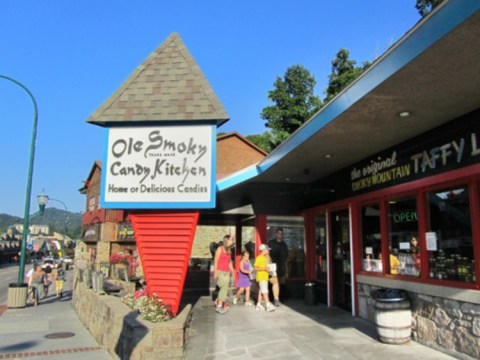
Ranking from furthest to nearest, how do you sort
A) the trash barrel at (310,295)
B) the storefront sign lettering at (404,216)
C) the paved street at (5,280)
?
1. the paved street at (5,280)
2. the trash barrel at (310,295)
3. the storefront sign lettering at (404,216)

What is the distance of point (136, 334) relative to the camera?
6297mm

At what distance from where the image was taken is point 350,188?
352 inches

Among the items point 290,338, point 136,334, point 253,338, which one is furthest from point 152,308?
point 290,338

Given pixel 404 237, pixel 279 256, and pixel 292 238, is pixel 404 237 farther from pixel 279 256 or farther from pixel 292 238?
pixel 292 238

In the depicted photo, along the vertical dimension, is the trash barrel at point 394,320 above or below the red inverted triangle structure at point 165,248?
below

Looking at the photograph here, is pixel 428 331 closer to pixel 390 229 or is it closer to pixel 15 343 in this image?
pixel 390 229

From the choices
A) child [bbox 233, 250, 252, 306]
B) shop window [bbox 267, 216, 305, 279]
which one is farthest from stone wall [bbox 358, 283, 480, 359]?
shop window [bbox 267, 216, 305, 279]

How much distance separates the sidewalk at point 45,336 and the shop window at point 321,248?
16.7 ft

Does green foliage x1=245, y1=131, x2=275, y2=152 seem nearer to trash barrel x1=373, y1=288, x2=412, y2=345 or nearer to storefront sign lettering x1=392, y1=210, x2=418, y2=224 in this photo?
storefront sign lettering x1=392, y1=210, x2=418, y2=224

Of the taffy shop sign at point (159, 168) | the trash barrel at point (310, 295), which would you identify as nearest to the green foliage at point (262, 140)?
the trash barrel at point (310, 295)

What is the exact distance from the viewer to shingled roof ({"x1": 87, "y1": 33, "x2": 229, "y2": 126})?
26.3ft

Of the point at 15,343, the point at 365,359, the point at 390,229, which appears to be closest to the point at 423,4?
the point at 390,229

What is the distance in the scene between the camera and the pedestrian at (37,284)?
51.6 ft

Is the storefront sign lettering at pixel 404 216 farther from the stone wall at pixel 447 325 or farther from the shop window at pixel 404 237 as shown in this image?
the stone wall at pixel 447 325
